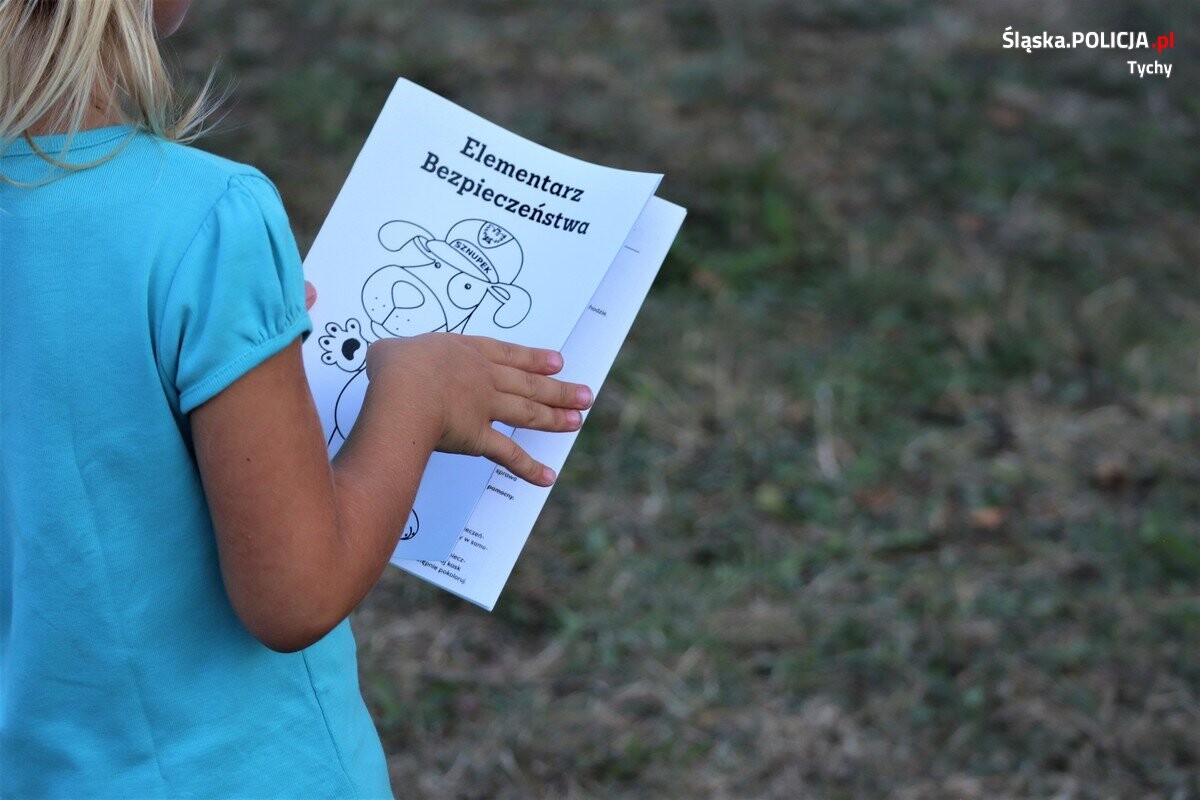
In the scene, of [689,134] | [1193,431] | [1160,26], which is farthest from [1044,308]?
[1160,26]

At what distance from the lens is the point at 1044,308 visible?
146 inches

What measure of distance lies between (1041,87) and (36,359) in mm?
4528

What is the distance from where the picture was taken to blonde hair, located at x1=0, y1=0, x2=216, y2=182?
970mm

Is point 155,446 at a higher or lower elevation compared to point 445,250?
lower

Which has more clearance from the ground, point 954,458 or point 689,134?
point 689,134

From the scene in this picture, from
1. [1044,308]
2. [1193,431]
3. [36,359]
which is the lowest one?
[36,359]

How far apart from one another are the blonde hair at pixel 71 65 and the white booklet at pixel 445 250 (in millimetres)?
376

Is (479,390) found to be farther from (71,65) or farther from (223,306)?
(71,65)

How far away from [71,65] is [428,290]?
1.63 ft

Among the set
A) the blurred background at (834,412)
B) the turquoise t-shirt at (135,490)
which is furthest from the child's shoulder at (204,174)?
the blurred background at (834,412)

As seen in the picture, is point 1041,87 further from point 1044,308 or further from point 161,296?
point 161,296

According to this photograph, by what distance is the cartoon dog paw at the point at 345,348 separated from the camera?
138 centimetres

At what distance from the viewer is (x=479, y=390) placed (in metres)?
1.22

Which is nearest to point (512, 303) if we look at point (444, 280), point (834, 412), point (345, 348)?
point (444, 280)
